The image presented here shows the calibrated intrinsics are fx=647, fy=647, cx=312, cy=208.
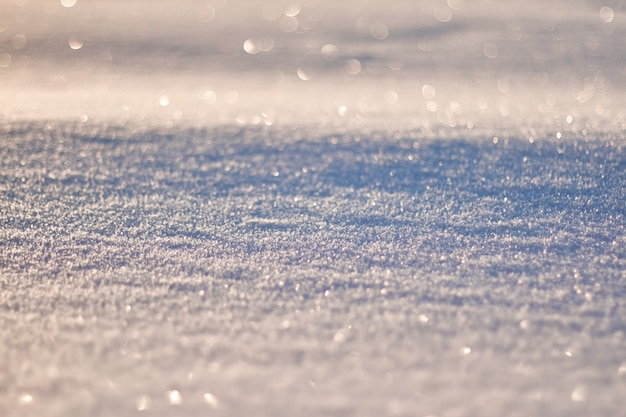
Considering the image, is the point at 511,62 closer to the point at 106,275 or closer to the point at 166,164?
the point at 166,164

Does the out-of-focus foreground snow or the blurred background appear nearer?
the out-of-focus foreground snow

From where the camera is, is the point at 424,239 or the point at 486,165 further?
the point at 486,165

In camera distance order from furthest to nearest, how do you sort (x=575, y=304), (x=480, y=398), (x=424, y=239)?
(x=424, y=239), (x=575, y=304), (x=480, y=398)

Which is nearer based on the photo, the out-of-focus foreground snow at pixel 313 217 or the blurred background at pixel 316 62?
the out-of-focus foreground snow at pixel 313 217

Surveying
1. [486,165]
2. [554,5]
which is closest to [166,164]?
[486,165]

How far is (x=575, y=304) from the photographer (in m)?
0.75

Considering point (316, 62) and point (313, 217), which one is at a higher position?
point (316, 62)

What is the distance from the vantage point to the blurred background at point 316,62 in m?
1.21

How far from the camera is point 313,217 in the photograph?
36.7 inches

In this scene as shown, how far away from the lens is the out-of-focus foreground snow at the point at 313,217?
64 centimetres

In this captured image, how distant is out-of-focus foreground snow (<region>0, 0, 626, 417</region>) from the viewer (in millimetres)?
643

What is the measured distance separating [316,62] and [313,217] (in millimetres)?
622

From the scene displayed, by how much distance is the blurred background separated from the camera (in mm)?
1214

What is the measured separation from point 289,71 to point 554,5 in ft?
2.57
